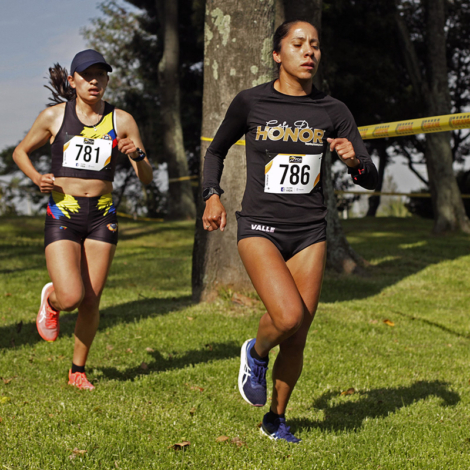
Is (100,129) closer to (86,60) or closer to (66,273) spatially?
(86,60)

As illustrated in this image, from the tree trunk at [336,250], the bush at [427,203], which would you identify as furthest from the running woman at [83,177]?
the bush at [427,203]

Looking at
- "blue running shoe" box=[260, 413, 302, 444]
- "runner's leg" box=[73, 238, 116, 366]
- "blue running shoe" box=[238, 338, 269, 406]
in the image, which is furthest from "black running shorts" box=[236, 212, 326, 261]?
"runner's leg" box=[73, 238, 116, 366]

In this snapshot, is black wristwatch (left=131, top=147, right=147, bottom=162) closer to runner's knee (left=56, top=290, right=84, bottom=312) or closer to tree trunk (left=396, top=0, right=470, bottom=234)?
runner's knee (left=56, top=290, right=84, bottom=312)

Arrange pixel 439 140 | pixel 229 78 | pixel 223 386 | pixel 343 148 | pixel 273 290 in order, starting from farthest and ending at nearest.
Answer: pixel 439 140 < pixel 229 78 < pixel 223 386 < pixel 273 290 < pixel 343 148

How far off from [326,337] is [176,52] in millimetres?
19202

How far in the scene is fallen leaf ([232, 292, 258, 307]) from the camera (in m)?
8.26

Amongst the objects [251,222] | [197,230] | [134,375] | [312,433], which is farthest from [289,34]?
[197,230]

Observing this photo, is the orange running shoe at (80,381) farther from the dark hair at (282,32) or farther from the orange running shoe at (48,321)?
the dark hair at (282,32)

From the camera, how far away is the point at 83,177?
498 cm

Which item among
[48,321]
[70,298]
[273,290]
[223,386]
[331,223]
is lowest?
[223,386]

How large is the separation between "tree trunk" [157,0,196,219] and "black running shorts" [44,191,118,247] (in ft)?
62.8

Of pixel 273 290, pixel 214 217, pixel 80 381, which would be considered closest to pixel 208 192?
pixel 214 217

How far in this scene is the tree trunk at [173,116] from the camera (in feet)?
79.6

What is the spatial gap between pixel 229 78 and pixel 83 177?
3.57 meters
